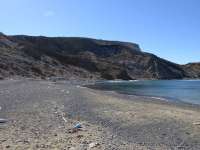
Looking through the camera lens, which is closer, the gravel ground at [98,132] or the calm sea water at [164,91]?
the gravel ground at [98,132]

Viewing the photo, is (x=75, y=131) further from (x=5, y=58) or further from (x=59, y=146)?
(x=5, y=58)

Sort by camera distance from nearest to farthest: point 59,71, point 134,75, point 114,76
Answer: point 59,71
point 114,76
point 134,75

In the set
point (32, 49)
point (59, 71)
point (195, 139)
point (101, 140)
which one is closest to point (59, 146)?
point (101, 140)

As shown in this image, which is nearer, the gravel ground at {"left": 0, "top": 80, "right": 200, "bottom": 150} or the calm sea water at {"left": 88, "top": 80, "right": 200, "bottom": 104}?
the gravel ground at {"left": 0, "top": 80, "right": 200, "bottom": 150}

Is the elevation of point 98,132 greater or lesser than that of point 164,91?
greater

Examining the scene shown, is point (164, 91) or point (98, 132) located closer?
point (98, 132)

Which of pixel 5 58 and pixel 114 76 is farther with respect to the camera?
pixel 114 76

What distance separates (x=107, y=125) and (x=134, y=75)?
602 feet

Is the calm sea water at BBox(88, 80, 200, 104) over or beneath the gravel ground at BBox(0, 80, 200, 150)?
beneath

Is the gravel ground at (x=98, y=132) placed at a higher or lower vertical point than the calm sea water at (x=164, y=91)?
higher

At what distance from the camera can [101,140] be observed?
11641 mm

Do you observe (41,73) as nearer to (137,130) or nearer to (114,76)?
(114,76)

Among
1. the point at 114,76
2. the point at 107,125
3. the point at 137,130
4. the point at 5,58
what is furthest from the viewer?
the point at 114,76

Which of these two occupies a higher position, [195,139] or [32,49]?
[32,49]
